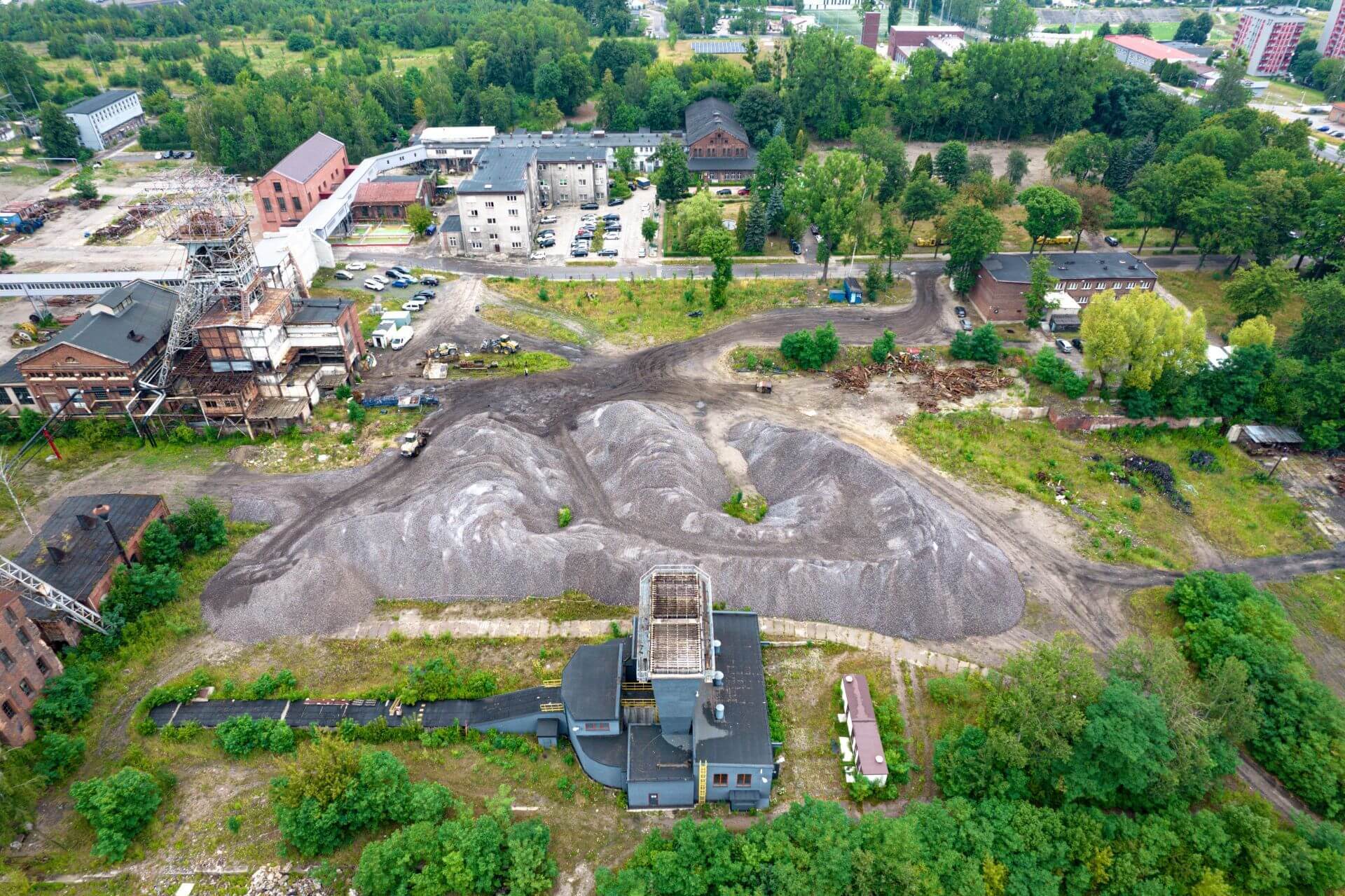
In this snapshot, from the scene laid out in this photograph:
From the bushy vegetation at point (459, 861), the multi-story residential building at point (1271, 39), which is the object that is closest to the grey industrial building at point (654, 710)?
the bushy vegetation at point (459, 861)

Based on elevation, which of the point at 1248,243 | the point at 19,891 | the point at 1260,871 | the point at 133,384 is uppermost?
the point at 1248,243

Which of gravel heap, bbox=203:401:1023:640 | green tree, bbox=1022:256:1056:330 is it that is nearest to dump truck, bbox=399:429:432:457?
gravel heap, bbox=203:401:1023:640

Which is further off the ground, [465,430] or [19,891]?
[465,430]

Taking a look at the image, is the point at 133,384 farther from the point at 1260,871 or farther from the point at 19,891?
the point at 1260,871

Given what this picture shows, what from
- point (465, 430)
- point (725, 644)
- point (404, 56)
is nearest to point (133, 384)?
point (465, 430)

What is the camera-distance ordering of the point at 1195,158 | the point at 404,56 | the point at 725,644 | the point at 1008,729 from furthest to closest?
1. the point at 404,56
2. the point at 1195,158
3. the point at 725,644
4. the point at 1008,729

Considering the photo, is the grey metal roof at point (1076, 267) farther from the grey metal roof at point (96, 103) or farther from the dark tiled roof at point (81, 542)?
the grey metal roof at point (96, 103)

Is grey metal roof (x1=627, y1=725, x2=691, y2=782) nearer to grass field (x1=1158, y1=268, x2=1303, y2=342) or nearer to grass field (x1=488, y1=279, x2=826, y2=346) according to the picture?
grass field (x1=488, y1=279, x2=826, y2=346)
